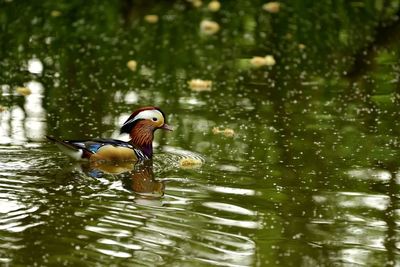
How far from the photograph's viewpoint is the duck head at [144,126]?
8.66 m

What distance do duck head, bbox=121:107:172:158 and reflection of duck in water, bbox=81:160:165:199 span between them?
25 centimetres

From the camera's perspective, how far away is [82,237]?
20.9 ft

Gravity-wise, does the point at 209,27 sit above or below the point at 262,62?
above

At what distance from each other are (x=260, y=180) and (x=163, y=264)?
217 centimetres

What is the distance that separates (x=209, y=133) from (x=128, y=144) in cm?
121

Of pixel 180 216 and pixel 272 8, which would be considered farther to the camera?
pixel 272 8

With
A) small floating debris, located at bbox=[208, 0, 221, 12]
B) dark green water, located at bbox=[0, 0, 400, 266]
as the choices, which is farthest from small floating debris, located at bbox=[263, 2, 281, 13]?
small floating debris, located at bbox=[208, 0, 221, 12]

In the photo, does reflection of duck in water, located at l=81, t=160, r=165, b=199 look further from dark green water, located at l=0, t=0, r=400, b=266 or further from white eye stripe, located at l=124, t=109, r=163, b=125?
white eye stripe, located at l=124, t=109, r=163, b=125

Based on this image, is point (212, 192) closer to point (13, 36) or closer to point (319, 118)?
point (319, 118)

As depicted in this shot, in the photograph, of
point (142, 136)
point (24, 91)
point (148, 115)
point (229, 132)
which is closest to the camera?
point (142, 136)

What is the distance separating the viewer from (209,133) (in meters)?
9.48

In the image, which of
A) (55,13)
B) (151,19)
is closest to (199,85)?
(151,19)

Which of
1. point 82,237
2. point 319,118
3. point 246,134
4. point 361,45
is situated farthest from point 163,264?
point 361,45

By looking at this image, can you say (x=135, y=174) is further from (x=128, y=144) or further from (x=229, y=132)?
(x=229, y=132)
